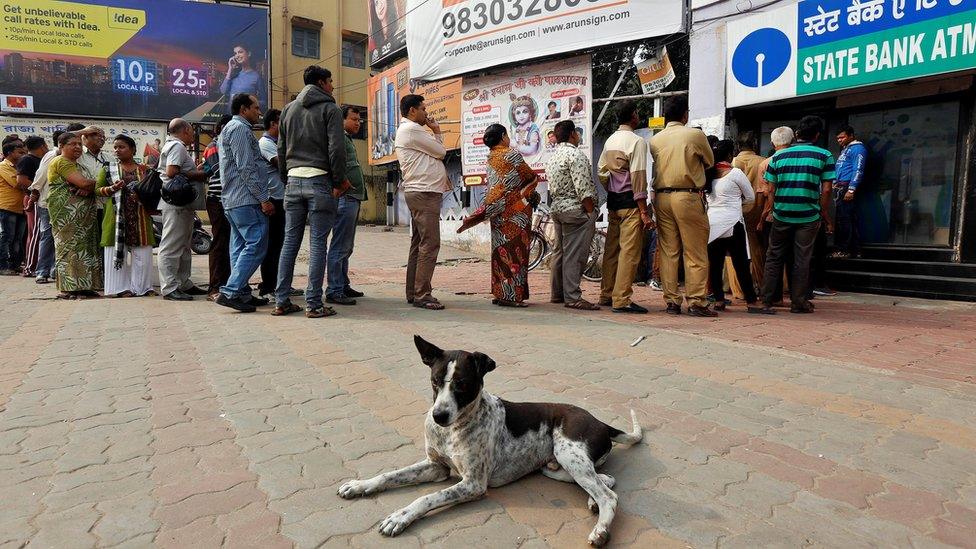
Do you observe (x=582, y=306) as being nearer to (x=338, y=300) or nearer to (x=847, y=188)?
(x=338, y=300)

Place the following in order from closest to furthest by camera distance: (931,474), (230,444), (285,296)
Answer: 1. (931,474)
2. (230,444)
3. (285,296)

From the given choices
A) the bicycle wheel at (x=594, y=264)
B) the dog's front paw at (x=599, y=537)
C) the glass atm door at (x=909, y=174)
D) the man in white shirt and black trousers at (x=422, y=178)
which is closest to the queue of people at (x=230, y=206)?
the man in white shirt and black trousers at (x=422, y=178)

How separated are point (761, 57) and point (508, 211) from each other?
172 inches

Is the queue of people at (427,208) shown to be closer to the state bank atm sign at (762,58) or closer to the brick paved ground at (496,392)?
the brick paved ground at (496,392)

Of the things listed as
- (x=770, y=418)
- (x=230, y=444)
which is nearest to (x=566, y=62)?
(x=770, y=418)

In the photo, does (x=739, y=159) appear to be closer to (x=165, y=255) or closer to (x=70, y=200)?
(x=165, y=255)

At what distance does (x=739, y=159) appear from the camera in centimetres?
720

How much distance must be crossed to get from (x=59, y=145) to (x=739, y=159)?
7.65m

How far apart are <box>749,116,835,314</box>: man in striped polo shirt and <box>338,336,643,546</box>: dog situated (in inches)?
168

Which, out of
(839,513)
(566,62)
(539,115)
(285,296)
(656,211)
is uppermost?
(566,62)

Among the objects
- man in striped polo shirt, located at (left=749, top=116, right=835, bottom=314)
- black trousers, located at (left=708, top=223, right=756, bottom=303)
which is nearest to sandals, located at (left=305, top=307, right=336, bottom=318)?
black trousers, located at (left=708, top=223, right=756, bottom=303)

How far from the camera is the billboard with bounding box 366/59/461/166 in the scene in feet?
53.0

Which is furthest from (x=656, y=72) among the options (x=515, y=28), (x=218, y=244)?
(x=218, y=244)

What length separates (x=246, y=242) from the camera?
5734 millimetres
